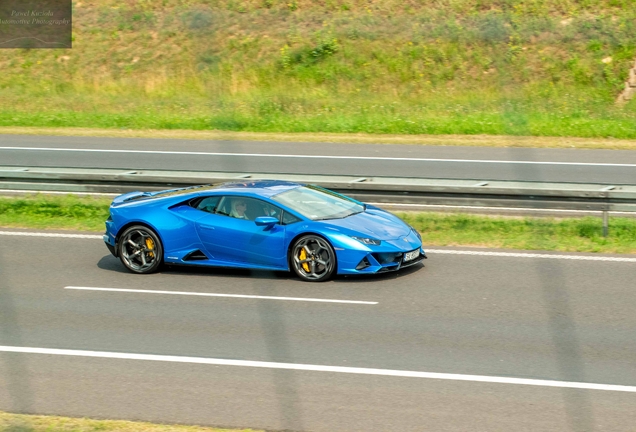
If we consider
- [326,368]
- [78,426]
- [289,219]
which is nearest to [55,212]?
[289,219]

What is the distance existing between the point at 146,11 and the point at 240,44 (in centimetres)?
690

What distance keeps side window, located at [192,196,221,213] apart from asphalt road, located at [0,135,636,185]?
763 centimetres

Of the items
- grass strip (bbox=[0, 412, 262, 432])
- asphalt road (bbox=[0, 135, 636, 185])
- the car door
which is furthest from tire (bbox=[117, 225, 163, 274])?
asphalt road (bbox=[0, 135, 636, 185])

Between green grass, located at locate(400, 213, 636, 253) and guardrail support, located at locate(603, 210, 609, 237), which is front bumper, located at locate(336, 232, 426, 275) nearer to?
green grass, located at locate(400, 213, 636, 253)

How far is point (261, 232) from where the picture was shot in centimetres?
1120

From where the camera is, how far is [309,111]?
29.6 m

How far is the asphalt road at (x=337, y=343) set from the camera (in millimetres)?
6875

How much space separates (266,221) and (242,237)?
0.42 meters

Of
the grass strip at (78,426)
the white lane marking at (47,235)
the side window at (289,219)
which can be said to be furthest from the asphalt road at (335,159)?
the grass strip at (78,426)

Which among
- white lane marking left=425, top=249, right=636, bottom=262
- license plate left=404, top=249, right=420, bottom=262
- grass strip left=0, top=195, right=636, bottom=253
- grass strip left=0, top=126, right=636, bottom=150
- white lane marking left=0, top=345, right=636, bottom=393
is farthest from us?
grass strip left=0, top=126, right=636, bottom=150

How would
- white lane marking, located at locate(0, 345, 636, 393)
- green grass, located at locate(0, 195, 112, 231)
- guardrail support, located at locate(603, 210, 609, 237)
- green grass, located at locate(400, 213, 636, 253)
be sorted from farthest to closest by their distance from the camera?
green grass, located at locate(0, 195, 112, 231) < guardrail support, located at locate(603, 210, 609, 237) < green grass, located at locate(400, 213, 636, 253) < white lane marking, located at locate(0, 345, 636, 393)

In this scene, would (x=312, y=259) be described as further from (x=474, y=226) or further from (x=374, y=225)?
(x=474, y=226)

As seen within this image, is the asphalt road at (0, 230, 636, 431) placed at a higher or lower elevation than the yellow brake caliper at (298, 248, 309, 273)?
lower

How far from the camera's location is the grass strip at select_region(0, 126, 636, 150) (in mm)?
23578
